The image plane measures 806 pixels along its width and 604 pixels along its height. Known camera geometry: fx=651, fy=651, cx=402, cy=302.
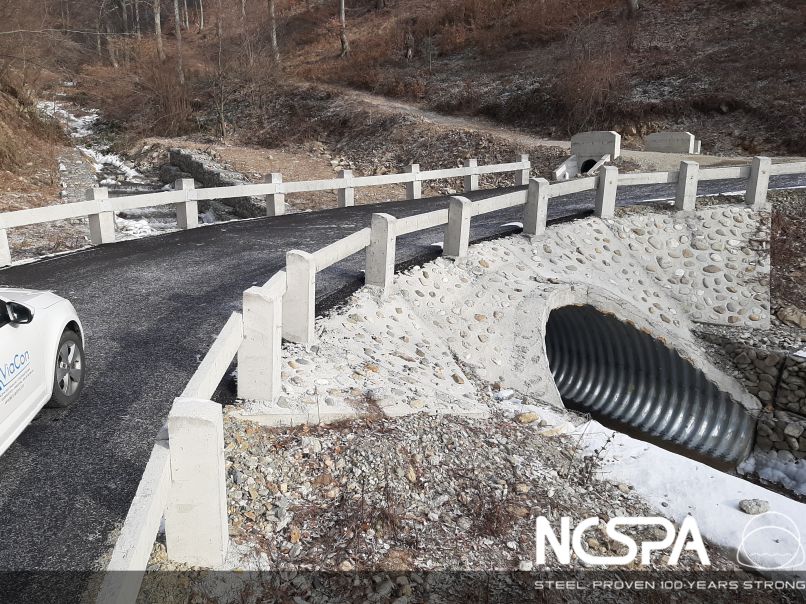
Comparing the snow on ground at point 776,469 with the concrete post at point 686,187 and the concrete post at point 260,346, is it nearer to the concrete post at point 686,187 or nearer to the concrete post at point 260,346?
the concrete post at point 686,187

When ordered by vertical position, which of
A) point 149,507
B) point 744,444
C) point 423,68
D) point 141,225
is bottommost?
point 744,444

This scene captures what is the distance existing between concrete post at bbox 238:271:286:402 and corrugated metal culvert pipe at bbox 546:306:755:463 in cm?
649

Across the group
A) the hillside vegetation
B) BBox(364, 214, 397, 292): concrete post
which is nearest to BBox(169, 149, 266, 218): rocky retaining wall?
the hillside vegetation

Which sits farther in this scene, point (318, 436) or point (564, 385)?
point (564, 385)

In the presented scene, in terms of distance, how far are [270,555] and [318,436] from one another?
1.25 m

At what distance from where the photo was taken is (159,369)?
5887 millimetres

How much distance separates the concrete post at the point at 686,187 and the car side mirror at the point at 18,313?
41.5 ft

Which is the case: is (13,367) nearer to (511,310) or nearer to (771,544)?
(771,544)

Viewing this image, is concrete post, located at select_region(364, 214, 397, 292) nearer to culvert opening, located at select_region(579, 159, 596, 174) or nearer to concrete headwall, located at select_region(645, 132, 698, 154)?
culvert opening, located at select_region(579, 159, 596, 174)

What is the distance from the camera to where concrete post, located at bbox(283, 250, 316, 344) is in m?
6.17

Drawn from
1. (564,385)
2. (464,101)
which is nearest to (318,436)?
(564,385)

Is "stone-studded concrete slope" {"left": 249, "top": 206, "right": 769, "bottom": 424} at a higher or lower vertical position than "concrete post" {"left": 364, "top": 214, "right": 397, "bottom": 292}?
lower

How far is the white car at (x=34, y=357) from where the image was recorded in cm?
415

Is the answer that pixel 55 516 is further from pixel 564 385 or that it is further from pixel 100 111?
pixel 100 111
